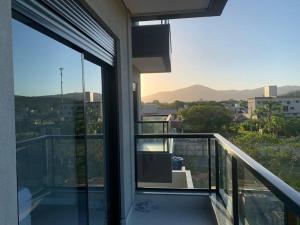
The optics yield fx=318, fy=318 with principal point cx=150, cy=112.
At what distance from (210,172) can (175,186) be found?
0.66 metres

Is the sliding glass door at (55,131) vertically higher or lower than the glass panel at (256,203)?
higher

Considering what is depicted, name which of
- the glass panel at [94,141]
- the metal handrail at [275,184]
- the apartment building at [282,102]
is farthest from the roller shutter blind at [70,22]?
the apartment building at [282,102]

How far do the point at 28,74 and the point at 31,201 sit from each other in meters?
0.63

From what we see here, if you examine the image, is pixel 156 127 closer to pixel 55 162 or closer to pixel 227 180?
pixel 227 180

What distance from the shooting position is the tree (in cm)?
1689

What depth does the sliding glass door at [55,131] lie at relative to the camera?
151 cm

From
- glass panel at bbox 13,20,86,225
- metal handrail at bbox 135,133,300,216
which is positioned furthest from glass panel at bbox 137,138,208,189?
glass panel at bbox 13,20,86,225

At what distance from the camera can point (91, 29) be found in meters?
2.59

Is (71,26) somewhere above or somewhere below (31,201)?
above

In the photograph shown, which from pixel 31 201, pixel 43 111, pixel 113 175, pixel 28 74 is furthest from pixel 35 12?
pixel 113 175

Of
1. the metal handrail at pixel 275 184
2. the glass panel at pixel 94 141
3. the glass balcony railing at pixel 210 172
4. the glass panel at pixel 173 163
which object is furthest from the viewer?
the glass panel at pixel 173 163

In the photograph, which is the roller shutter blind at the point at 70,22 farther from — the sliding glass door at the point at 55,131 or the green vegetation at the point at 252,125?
the green vegetation at the point at 252,125

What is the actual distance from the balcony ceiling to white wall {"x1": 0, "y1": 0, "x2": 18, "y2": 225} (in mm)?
2678

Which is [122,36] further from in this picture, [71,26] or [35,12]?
[35,12]
